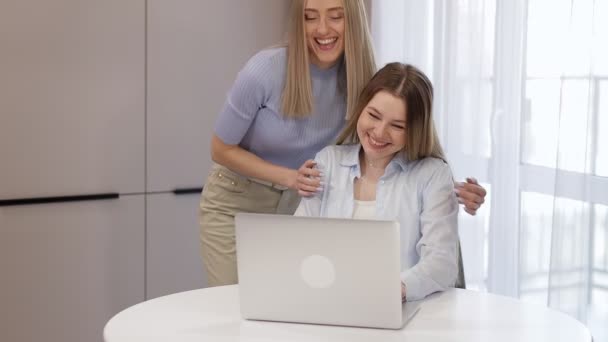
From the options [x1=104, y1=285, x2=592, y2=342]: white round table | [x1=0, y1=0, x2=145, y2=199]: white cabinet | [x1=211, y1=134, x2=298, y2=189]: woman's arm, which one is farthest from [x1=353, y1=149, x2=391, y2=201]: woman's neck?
[x1=0, y1=0, x2=145, y2=199]: white cabinet

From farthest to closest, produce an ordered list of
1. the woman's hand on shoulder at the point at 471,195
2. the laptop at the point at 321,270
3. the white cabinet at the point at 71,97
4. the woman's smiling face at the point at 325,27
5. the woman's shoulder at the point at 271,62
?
the white cabinet at the point at 71,97 < the woman's shoulder at the point at 271,62 < the woman's smiling face at the point at 325,27 < the woman's hand on shoulder at the point at 471,195 < the laptop at the point at 321,270

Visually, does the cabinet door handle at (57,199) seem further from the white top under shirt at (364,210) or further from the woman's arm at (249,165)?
the white top under shirt at (364,210)

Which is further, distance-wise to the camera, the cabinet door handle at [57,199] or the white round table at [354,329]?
the cabinet door handle at [57,199]

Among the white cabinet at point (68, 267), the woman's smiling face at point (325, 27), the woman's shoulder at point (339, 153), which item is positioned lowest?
the white cabinet at point (68, 267)

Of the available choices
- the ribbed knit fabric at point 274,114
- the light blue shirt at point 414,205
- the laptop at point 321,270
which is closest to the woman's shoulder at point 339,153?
the light blue shirt at point 414,205

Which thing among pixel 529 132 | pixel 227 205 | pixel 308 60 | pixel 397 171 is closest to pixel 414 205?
pixel 397 171

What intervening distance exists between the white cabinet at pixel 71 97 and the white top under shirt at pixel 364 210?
1.40 meters

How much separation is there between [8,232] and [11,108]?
42 cm

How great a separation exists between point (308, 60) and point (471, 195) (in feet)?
1.92

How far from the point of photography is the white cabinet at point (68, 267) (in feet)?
10.3

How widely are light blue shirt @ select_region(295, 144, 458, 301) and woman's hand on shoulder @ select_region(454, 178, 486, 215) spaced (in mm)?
22

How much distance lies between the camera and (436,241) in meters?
2.02

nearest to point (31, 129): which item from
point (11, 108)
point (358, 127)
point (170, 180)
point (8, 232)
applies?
→ point (11, 108)

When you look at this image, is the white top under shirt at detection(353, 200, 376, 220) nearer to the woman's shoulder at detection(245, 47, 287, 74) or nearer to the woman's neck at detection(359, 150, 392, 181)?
the woman's neck at detection(359, 150, 392, 181)
